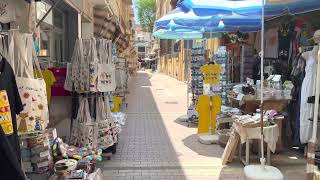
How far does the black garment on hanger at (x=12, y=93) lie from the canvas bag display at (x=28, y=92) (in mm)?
234

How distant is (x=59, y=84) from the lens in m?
6.68

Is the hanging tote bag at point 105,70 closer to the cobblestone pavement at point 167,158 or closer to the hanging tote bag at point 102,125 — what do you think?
the hanging tote bag at point 102,125

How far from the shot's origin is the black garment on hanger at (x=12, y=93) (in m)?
3.10

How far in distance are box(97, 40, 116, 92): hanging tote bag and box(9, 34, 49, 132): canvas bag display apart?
102 inches

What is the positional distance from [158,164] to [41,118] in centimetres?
332

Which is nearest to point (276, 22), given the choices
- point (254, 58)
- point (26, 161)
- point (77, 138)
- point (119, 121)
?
point (254, 58)

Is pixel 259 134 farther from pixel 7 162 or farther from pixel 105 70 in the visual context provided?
pixel 7 162

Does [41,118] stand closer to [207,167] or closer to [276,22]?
[207,167]

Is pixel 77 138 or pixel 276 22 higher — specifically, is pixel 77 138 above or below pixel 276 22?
below

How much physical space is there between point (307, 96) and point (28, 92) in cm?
460

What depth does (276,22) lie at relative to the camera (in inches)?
365

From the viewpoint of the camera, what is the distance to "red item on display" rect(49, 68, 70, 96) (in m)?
6.64

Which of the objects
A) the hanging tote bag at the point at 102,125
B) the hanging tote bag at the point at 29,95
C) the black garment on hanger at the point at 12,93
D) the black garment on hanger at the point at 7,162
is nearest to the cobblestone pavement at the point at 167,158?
the hanging tote bag at the point at 102,125

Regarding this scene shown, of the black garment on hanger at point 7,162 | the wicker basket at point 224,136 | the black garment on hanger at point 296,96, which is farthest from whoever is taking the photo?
the wicker basket at point 224,136
